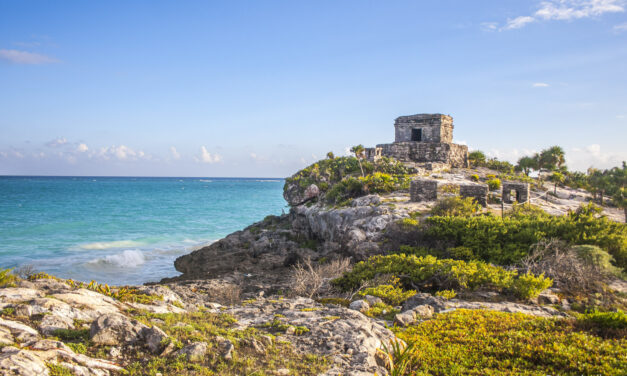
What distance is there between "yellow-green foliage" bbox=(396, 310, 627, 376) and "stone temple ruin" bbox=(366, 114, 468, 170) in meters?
23.4

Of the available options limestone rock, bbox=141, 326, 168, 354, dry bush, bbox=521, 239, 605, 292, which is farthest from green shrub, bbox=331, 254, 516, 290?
limestone rock, bbox=141, 326, 168, 354

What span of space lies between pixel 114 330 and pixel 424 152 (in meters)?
29.1

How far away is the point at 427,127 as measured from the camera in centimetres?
3178

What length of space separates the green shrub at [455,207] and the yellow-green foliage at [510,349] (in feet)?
32.2

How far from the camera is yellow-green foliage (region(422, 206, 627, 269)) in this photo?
1217 cm

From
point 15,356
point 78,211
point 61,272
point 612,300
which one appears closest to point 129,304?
point 15,356

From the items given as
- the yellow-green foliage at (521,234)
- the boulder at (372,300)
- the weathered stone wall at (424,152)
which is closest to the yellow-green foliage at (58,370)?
the boulder at (372,300)

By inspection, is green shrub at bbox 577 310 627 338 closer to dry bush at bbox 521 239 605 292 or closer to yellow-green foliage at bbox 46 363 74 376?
dry bush at bbox 521 239 605 292

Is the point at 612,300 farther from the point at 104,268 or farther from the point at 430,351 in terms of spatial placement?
the point at 104,268

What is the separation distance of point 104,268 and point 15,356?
21.5 m

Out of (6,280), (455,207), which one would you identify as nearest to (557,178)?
(455,207)

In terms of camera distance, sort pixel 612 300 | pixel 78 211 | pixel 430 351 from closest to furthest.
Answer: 1. pixel 430 351
2. pixel 612 300
3. pixel 78 211

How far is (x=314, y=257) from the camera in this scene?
20.0 metres

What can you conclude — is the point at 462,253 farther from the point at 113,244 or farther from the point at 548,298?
the point at 113,244
